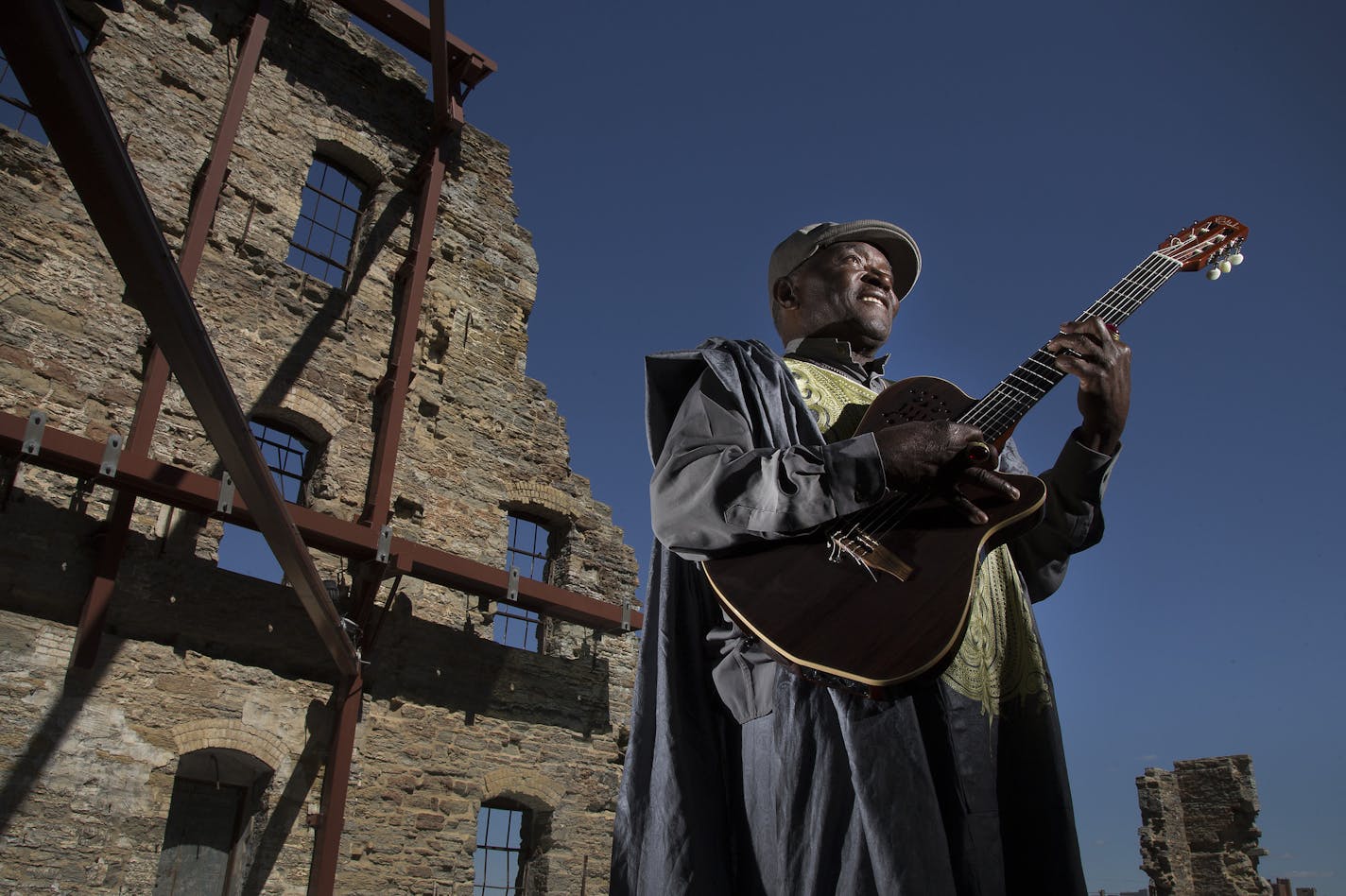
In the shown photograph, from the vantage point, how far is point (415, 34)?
13602mm

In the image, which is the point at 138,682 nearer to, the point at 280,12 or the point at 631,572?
the point at 631,572

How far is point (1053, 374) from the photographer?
6.20 ft

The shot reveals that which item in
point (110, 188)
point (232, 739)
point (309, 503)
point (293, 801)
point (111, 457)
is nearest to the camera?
point (110, 188)

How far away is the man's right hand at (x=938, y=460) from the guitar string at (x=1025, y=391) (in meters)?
0.08

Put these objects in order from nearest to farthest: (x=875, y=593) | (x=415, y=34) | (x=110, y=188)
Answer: (x=875, y=593)
(x=110, y=188)
(x=415, y=34)

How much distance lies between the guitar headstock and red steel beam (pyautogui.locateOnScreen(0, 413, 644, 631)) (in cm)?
674

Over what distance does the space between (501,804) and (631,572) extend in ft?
12.1

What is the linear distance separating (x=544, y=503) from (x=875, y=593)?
11.7 m

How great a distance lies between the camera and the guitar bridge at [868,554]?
157 centimetres

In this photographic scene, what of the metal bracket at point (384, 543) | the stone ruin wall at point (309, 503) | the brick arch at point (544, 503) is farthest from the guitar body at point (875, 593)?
the brick arch at point (544, 503)

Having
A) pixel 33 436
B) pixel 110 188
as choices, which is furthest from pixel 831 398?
pixel 33 436

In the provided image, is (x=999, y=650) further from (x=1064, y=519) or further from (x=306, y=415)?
(x=306, y=415)

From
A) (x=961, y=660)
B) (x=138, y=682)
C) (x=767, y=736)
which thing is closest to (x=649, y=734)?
(x=767, y=736)

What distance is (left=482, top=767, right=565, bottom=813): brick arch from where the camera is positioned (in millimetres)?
10969
